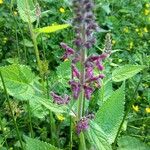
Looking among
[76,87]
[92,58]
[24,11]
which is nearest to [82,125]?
[76,87]

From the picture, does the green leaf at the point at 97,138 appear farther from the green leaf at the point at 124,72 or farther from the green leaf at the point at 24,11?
the green leaf at the point at 24,11

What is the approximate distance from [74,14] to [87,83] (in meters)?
0.29

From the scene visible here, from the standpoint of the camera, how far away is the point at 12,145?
258 centimetres

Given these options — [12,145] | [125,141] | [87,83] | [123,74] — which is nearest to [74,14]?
[87,83]

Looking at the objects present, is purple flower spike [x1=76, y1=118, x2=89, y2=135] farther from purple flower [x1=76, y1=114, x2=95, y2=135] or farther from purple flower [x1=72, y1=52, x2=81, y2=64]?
purple flower [x1=72, y1=52, x2=81, y2=64]

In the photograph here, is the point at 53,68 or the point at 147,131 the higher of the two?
the point at 53,68

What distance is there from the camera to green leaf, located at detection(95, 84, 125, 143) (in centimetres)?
160

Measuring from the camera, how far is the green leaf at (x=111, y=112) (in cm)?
160

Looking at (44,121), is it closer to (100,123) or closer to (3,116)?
(3,116)

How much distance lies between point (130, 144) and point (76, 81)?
3.71 ft

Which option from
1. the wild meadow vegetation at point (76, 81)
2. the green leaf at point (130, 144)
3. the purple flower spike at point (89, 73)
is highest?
the purple flower spike at point (89, 73)

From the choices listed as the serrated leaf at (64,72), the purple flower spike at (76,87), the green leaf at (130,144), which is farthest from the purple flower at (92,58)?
the green leaf at (130,144)

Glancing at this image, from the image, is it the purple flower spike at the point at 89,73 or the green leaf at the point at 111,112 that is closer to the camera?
the purple flower spike at the point at 89,73

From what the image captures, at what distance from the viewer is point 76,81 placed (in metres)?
1.37
